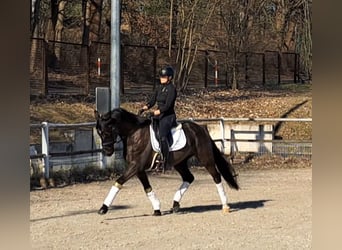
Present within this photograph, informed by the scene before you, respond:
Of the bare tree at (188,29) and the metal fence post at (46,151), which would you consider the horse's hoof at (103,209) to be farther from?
the bare tree at (188,29)

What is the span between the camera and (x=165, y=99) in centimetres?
928

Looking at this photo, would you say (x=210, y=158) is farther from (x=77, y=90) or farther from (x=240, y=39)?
(x=240, y=39)

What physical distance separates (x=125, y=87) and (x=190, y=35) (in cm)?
305

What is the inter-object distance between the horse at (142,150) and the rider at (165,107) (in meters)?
0.16

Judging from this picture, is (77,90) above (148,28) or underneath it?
underneath

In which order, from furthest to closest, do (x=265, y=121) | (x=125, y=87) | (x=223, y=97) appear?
(x=223, y=97), (x=125, y=87), (x=265, y=121)

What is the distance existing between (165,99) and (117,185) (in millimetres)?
1291

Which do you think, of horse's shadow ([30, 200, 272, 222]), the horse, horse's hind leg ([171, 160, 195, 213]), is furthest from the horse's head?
horse's hind leg ([171, 160, 195, 213])

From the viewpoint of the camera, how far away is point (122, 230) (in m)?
8.37

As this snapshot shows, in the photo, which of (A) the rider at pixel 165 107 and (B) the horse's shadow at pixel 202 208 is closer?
(A) the rider at pixel 165 107

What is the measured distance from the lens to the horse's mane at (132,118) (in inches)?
363

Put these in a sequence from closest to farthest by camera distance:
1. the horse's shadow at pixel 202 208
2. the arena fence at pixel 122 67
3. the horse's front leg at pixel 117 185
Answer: the horse's front leg at pixel 117 185
the horse's shadow at pixel 202 208
the arena fence at pixel 122 67

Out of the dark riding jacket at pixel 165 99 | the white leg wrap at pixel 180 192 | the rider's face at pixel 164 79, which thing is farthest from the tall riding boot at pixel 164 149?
the rider's face at pixel 164 79
